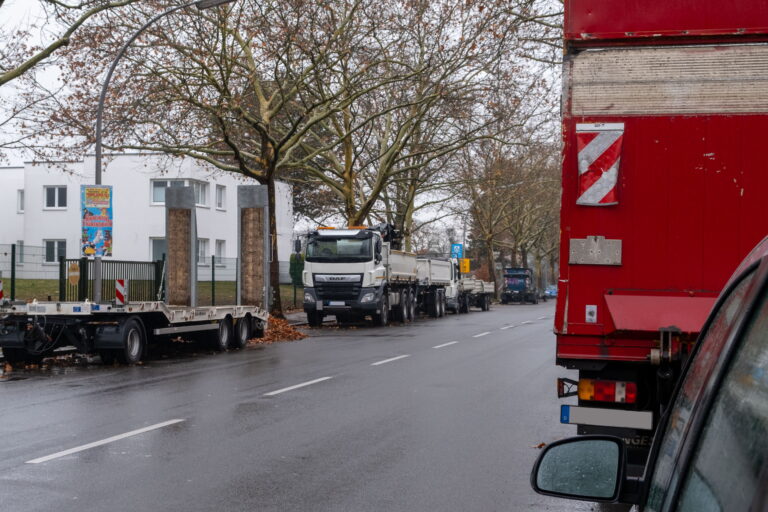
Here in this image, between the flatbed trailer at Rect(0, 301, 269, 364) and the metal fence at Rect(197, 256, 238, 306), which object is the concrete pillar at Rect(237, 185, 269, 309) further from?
the flatbed trailer at Rect(0, 301, 269, 364)

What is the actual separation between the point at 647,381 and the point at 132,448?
4.36 m

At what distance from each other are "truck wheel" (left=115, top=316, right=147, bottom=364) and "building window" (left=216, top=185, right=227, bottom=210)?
38.8 metres

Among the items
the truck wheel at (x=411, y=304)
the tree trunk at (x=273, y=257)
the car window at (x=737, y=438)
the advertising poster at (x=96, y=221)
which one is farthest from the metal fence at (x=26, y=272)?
the car window at (x=737, y=438)

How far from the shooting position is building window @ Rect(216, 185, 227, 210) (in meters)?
55.9

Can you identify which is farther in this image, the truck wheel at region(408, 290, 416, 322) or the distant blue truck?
the distant blue truck

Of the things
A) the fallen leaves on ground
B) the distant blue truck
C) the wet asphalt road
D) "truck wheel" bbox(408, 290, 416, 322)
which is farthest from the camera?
the distant blue truck

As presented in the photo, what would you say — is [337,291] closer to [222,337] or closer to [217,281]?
[217,281]

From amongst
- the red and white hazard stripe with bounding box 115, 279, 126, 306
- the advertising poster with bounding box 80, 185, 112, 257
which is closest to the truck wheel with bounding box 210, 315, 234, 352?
the advertising poster with bounding box 80, 185, 112, 257

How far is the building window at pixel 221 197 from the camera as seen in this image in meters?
55.9

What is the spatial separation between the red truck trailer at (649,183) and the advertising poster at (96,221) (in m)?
14.1

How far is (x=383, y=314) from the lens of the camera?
31.6 m

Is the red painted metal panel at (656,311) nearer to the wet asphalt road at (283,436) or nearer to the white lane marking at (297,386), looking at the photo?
the wet asphalt road at (283,436)

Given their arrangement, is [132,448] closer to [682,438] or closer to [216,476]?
[216,476]

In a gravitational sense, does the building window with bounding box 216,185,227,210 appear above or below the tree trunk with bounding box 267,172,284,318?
above
